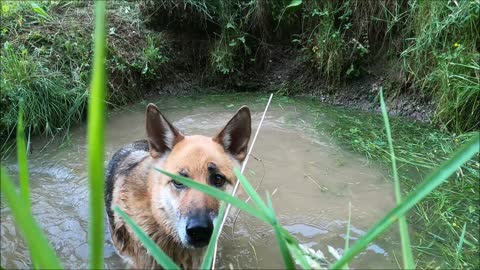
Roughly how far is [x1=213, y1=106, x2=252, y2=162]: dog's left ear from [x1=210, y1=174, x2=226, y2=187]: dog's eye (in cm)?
34

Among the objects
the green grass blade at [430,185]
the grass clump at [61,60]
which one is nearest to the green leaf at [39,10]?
the grass clump at [61,60]

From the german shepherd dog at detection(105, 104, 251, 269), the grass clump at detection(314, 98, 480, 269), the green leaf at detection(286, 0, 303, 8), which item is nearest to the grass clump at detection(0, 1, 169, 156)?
the german shepherd dog at detection(105, 104, 251, 269)

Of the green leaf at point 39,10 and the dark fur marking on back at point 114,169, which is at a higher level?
the green leaf at point 39,10

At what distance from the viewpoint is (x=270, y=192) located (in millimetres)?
3773

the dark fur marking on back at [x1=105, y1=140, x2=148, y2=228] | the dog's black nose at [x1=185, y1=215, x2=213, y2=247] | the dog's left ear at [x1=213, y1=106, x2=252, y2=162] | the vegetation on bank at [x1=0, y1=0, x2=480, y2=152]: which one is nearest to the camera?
the dog's black nose at [x1=185, y1=215, x2=213, y2=247]

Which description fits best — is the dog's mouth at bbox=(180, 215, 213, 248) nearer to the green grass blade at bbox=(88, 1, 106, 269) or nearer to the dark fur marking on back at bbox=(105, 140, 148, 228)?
the dark fur marking on back at bbox=(105, 140, 148, 228)

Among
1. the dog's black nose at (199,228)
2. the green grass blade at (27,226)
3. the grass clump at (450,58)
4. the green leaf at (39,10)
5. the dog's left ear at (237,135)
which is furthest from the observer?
the green leaf at (39,10)

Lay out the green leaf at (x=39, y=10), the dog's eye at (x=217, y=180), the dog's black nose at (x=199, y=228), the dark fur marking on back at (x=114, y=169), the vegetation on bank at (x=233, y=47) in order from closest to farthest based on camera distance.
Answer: the dog's black nose at (x=199, y=228), the dog's eye at (x=217, y=180), the dark fur marking on back at (x=114, y=169), the vegetation on bank at (x=233, y=47), the green leaf at (x=39, y=10)

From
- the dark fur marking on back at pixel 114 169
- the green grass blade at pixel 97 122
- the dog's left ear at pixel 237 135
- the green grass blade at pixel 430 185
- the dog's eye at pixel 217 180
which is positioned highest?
the green grass blade at pixel 97 122

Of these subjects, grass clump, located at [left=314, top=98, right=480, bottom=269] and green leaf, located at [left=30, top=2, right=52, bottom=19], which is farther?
green leaf, located at [left=30, top=2, right=52, bottom=19]

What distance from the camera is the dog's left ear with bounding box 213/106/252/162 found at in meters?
2.86

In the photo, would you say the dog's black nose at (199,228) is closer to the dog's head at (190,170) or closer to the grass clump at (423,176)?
the dog's head at (190,170)

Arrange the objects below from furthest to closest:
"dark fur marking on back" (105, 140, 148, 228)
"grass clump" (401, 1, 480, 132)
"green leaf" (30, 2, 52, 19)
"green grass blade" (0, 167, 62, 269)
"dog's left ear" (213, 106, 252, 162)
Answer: "green leaf" (30, 2, 52, 19) → "grass clump" (401, 1, 480, 132) → "dark fur marking on back" (105, 140, 148, 228) → "dog's left ear" (213, 106, 252, 162) → "green grass blade" (0, 167, 62, 269)

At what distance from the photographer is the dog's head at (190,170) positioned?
2.37 metres
